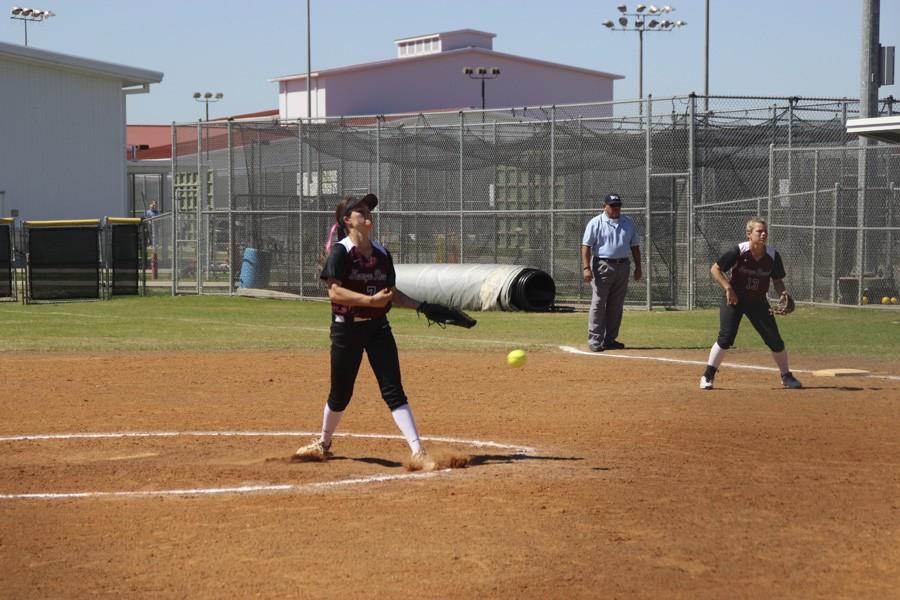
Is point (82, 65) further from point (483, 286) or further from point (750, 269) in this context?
point (750, 269)

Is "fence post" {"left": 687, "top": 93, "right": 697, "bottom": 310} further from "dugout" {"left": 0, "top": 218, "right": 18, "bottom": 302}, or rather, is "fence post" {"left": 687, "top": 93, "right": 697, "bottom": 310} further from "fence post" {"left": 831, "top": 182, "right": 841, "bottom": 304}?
"dugout" {"left": 0, "top": 218, "right": 18, "bottom": 302}

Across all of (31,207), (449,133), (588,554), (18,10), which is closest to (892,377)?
(588,554)

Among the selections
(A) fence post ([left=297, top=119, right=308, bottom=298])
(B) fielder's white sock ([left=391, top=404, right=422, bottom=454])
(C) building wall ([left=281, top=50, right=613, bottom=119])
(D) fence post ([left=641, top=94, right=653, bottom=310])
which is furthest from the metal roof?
(B) fielder's white sock ([left=391, top=404, right=422, bottom=454])

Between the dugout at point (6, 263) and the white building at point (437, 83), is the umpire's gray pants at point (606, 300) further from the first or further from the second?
the white building at point (437, 83)

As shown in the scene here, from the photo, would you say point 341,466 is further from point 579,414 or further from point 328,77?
point 328,77

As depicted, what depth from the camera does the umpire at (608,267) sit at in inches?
655

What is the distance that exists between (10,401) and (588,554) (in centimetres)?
759

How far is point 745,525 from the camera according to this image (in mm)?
6871

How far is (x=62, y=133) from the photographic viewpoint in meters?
43.6

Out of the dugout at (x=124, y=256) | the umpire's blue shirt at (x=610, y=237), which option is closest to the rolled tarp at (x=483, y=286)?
the umpire's blue shirt at (x=610, y=237)

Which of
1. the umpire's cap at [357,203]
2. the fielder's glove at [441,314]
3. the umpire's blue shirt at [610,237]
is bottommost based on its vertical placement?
the fielder's glove at [441,314]

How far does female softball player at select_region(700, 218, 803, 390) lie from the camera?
12.4 m

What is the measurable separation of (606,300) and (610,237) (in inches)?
32.5

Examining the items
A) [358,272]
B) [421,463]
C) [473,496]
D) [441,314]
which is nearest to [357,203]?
[358,272]
